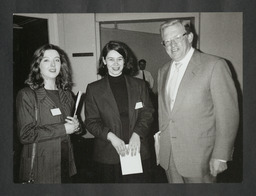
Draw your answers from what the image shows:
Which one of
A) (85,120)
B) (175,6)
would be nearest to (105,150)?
(85,120)

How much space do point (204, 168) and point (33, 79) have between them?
4.51 ft

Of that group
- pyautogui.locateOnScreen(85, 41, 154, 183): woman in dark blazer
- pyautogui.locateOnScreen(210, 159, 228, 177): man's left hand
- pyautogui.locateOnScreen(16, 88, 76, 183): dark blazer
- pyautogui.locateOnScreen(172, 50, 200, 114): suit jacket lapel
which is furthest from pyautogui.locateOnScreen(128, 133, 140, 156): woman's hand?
pyautogui.locateOnScreen(210, 159, 228, 177): man's left hand

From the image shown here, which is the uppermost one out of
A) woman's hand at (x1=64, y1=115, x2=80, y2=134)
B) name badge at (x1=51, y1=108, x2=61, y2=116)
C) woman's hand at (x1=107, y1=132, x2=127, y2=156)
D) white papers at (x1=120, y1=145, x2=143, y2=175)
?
name badge at (x1=51, y1=108, x2=61, y2=116)

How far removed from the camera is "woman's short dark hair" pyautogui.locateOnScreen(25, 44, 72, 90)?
2.12m

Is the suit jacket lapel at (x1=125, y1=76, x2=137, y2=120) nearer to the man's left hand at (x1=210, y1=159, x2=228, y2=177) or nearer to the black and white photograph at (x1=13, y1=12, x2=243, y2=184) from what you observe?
the black and white photograph at (x1=13, y1=12, x2=243, y2=184)

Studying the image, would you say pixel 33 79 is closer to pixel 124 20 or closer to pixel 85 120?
pixel 85 120

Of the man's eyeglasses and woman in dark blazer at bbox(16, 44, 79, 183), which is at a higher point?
the man's eyeglasses

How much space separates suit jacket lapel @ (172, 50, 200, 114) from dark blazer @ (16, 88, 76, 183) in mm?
763

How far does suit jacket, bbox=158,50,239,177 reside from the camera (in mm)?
2055

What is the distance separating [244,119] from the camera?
6.98 ft

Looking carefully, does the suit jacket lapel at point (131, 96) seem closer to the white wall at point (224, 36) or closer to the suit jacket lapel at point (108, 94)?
the suit jacket lapel at point (108, 94)

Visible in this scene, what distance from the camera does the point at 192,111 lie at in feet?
6.81

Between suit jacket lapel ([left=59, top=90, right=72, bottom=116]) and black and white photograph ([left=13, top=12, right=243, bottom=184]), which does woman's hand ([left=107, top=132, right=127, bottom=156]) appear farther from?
suit jacket lapel ([left=59, top=90, right=72, bottom=116])

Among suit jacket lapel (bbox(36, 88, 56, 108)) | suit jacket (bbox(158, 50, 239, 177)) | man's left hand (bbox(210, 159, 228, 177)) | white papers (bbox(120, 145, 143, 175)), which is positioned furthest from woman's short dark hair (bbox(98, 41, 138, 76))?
man's left hand (bbox(210, 159, 228, 177))
